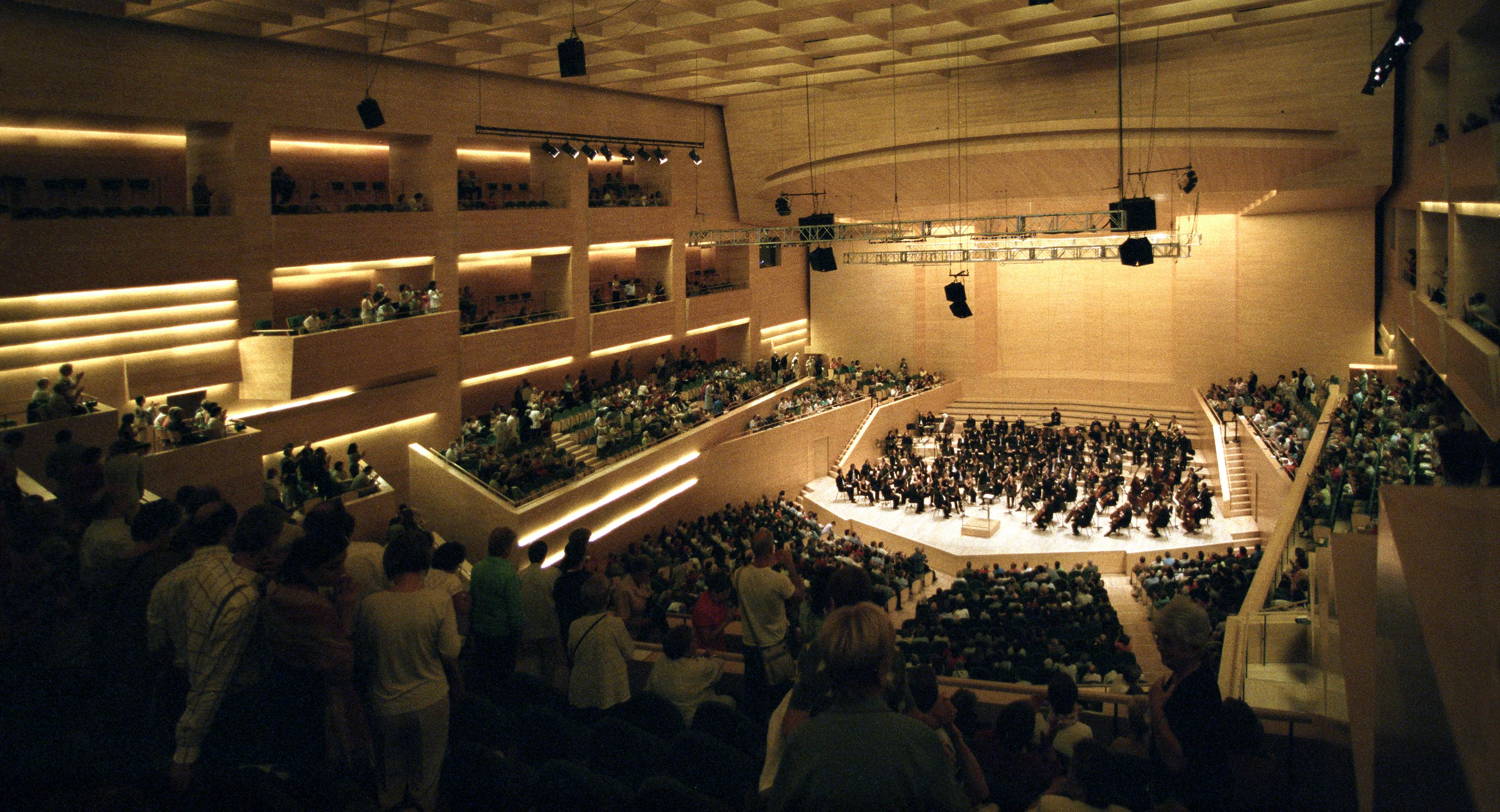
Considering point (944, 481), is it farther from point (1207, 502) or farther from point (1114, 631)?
point (1114, 631)

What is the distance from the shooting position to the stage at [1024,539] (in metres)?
16.5

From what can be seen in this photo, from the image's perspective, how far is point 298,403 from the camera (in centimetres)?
1425

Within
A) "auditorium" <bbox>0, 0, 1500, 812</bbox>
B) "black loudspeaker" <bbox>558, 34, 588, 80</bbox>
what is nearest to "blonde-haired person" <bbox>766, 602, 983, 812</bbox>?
"auditorium" <bbox>0, 0, 1500, 812</bbox>

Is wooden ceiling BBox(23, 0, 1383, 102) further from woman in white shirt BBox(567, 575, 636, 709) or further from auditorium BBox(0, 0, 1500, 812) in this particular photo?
woman in white shirt BBox(567, 575, 636, 709)

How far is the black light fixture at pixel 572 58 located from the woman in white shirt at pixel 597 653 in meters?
6.73

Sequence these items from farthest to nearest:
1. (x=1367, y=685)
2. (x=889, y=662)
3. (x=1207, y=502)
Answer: (x=1207, y=502) < (x=1367, y=685) < (x=889, y=662)

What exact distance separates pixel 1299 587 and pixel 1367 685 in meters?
6.83

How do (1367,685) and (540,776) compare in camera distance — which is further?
(1367,685)

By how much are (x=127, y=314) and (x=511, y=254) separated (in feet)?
22.9

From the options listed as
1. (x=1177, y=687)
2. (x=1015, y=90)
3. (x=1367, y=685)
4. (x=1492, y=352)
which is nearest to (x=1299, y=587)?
(x=1492, y=352)

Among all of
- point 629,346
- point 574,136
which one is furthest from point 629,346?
point 574,136

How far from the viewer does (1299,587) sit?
10.1 m

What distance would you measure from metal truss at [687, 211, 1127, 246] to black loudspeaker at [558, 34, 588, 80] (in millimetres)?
7853

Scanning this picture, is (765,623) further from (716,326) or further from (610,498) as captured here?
(716,326)
